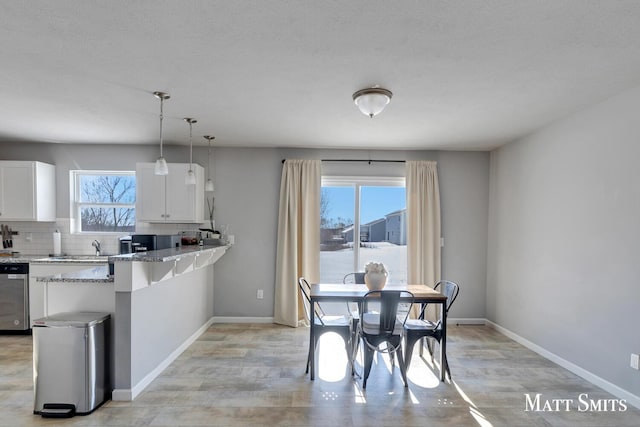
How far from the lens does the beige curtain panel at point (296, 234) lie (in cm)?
461

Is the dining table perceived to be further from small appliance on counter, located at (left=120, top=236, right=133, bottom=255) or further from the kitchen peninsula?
small appliance on counter, located at (left=120, top=236, right=133, bottom=255)

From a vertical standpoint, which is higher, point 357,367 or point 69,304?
point 69,304

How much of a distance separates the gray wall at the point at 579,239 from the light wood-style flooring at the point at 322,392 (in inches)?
13.5

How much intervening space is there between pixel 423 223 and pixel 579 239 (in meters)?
1.81

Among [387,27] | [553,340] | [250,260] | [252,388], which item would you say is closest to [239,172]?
[250,260]

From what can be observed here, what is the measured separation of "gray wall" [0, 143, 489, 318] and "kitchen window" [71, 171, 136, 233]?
0.13 meters

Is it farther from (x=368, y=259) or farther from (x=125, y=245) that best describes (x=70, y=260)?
(x=368, y=259)

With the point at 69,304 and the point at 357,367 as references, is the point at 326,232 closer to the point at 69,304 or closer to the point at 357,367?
the point at 357,367

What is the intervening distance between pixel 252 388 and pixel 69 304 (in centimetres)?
160

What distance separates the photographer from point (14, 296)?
4.04 m

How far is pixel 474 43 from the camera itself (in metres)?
1.99

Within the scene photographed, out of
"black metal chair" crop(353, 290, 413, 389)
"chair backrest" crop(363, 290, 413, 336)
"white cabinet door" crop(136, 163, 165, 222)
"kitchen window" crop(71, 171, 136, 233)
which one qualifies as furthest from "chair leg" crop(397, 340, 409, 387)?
"kitchen window" crop(71, 171, 136, 233)

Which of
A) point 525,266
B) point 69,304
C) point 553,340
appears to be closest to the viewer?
point 69,304

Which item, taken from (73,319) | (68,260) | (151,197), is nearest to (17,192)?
(68,260)
